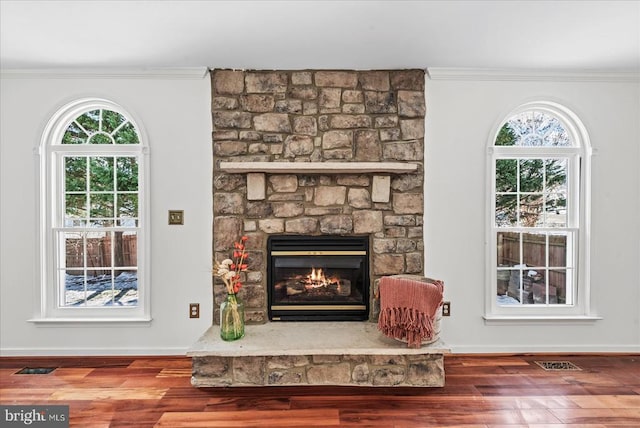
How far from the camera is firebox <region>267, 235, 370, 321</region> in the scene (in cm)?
300

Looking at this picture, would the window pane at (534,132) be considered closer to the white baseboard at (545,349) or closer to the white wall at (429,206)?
the white wall at (429,206)

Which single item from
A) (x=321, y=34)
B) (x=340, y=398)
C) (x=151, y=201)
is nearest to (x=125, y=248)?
(x=151, y=201)

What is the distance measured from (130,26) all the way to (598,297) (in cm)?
415

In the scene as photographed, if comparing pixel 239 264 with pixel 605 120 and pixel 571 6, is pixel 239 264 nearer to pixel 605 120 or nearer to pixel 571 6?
pixel 571 6

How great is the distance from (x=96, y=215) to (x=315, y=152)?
1.97 meters

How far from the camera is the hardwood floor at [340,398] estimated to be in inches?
83.5

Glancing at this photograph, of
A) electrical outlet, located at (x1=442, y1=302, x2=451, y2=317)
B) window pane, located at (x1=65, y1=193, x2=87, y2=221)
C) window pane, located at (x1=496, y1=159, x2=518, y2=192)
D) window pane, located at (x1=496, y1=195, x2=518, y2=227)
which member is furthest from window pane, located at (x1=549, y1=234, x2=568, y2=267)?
window pane, located at (x1=65, y1=193, x2=87, y2=221)

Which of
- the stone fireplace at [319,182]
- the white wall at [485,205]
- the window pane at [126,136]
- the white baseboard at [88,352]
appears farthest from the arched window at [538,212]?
the window pane at [126,136]

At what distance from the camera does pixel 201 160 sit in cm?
300

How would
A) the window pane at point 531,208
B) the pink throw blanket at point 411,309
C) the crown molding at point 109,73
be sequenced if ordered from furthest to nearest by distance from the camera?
the window pane at point 531,208 → the crown molding at point 109,73 → the pink throw blanket at point 411,309

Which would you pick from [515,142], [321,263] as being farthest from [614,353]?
[321,263]

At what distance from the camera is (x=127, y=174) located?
10.1 feet

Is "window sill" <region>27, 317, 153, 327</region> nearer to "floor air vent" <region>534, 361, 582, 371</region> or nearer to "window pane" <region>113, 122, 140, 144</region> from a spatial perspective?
"window pane" <region>113, 122, 140, 144</region>

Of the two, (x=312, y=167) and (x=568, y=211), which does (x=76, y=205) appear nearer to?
(x=312, y=167)
